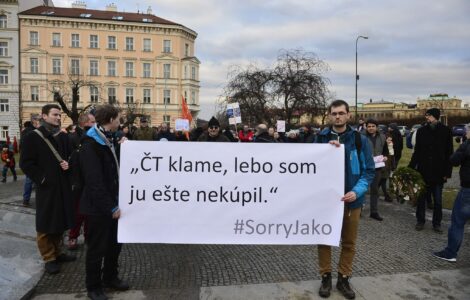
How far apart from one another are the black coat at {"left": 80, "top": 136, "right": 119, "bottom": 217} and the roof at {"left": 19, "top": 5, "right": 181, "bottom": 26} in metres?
71.8

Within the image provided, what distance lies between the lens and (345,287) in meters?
4.36

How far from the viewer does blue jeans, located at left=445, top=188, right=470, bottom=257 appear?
17.8ft

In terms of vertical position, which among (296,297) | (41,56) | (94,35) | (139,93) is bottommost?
(296,297)

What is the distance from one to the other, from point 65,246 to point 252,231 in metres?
3.23

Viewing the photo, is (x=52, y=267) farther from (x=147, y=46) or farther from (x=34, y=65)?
(x=147, y=46)

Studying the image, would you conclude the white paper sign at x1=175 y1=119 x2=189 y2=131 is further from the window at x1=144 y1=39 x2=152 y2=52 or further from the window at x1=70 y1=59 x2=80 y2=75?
the window at x1=144 y1=39 x2=152 y2=52

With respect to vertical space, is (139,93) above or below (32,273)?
above

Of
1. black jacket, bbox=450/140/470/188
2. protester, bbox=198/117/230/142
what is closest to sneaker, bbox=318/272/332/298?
black jacket, bbox=450/140/470/188

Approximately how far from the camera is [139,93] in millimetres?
72688

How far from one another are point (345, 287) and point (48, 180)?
11.9 feet

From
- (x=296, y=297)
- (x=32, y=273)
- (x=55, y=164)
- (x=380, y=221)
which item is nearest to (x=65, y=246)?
(x=32, y=273)

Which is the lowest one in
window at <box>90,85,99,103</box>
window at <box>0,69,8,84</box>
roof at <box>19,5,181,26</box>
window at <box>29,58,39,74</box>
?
window at <box>90,85,99,103</box>

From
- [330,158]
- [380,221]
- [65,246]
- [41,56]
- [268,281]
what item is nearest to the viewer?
[330,158]

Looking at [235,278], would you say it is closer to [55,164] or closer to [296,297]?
[296,297]
